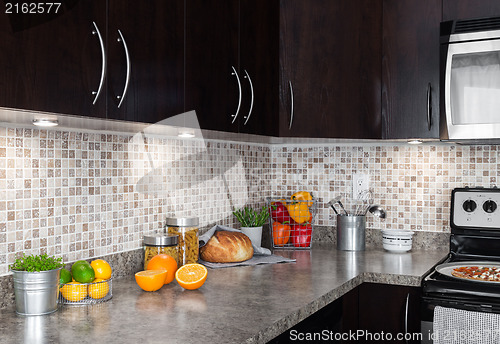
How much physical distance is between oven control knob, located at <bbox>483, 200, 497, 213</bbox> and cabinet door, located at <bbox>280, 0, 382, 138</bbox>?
601 mm

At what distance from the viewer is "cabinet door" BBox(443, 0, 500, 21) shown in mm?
2311

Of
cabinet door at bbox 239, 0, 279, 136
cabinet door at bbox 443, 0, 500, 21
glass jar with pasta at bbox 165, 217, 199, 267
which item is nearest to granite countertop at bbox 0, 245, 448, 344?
glass jar with pasta at bbox 165, 217, 199, 267

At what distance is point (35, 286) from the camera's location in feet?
4.92

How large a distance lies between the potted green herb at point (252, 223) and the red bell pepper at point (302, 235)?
0.17 m

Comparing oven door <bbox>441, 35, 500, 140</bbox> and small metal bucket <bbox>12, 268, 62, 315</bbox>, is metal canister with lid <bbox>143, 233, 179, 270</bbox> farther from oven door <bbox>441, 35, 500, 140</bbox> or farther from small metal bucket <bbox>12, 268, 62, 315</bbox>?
oven door <bbox>441, 35, 500, 140</bbox>

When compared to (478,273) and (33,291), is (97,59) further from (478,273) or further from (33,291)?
(478,273)

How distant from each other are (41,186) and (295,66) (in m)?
1.27

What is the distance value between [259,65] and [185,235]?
0.77m

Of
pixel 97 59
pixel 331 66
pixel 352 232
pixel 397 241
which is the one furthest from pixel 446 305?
pixel 97 59

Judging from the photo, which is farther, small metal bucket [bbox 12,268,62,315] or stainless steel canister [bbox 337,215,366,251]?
stainless steel canister [bbox 337,215,366,251]

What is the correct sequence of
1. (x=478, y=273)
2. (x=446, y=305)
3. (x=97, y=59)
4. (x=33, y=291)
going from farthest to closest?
(x=478, y=273) → (x=446, y=305) → (x=33, y=291) → (x=97, y=59)

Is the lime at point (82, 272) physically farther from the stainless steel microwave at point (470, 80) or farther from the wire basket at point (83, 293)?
the stainless steel microwave at point (470, 80)

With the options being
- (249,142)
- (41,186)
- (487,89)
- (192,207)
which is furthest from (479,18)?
(41,186)

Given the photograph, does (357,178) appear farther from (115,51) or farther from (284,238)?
(115,51)
